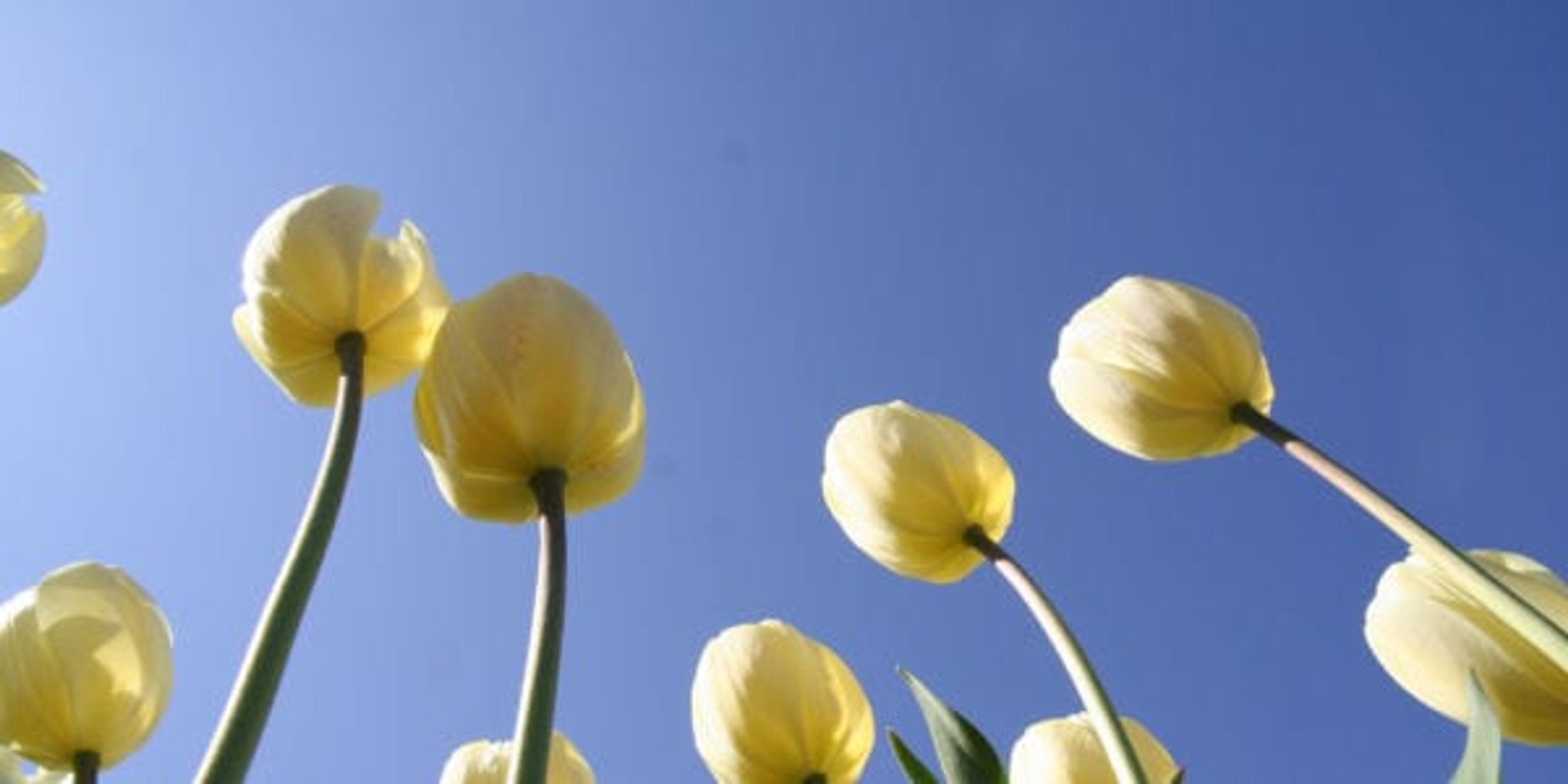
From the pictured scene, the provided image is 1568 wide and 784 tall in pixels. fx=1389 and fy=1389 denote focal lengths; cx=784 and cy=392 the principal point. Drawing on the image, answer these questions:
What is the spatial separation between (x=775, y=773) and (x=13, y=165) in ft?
2.42

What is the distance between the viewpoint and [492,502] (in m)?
0.94

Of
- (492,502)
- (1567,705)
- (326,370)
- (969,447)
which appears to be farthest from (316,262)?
(1567,705)

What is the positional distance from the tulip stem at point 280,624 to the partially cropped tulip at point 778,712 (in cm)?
54

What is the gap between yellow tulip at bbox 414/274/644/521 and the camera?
88cm

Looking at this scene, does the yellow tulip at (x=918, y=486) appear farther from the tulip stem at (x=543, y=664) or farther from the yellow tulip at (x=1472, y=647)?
the tulip stem at (x=543, y=664)

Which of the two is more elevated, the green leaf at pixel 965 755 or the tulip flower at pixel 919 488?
the tulip flower at pixel 919 488

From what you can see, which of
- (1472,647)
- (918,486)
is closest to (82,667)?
(918,486)

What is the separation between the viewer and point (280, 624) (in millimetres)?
585

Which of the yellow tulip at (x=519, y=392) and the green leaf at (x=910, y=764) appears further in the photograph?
the green leaf at (x=910, y=764)

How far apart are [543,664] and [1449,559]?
0.56 m

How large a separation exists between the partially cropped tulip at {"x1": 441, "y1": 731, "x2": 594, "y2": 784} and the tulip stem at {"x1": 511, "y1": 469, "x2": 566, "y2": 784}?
0.31m

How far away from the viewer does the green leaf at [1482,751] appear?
0.80m

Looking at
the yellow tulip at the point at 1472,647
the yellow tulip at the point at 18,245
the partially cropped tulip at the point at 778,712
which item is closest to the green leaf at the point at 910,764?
the partially cropped tulip at the point at 778,712

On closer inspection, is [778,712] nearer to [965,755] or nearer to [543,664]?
[965,755]
